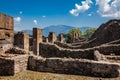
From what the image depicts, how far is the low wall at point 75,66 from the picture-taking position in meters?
9.48

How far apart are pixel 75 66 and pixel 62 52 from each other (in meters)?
7.93

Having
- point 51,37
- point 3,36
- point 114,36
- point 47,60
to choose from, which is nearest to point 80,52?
point 47,60

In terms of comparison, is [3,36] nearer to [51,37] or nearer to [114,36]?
[114,36]

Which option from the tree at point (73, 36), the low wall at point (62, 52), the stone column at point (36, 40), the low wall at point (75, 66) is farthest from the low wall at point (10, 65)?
the tree at point (73, 36)

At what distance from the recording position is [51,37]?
33250mm

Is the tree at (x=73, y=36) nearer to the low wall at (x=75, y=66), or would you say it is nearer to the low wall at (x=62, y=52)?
the low wall at (x=62, y=52)

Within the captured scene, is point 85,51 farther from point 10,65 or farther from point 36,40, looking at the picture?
point 10,65

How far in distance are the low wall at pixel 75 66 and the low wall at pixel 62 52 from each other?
615 cm

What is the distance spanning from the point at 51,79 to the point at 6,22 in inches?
268

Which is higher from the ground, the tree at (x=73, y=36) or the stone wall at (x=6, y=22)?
the tree at (x=73, y=36)

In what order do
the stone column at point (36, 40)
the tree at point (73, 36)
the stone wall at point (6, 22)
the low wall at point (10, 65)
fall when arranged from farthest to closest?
the tree at point (73, 36) < the stone column at point (36, 40) < the low wall at point (10, 65) < the stone wall at point (6, 22)

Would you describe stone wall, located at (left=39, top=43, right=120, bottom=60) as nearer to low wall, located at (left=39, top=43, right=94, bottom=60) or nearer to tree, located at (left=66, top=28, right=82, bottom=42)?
low wall, located at (left=39, top=43, right=94, bottom=60)

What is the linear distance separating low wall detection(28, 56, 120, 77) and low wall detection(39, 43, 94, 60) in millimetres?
6153

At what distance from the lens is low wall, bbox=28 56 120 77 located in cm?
948
